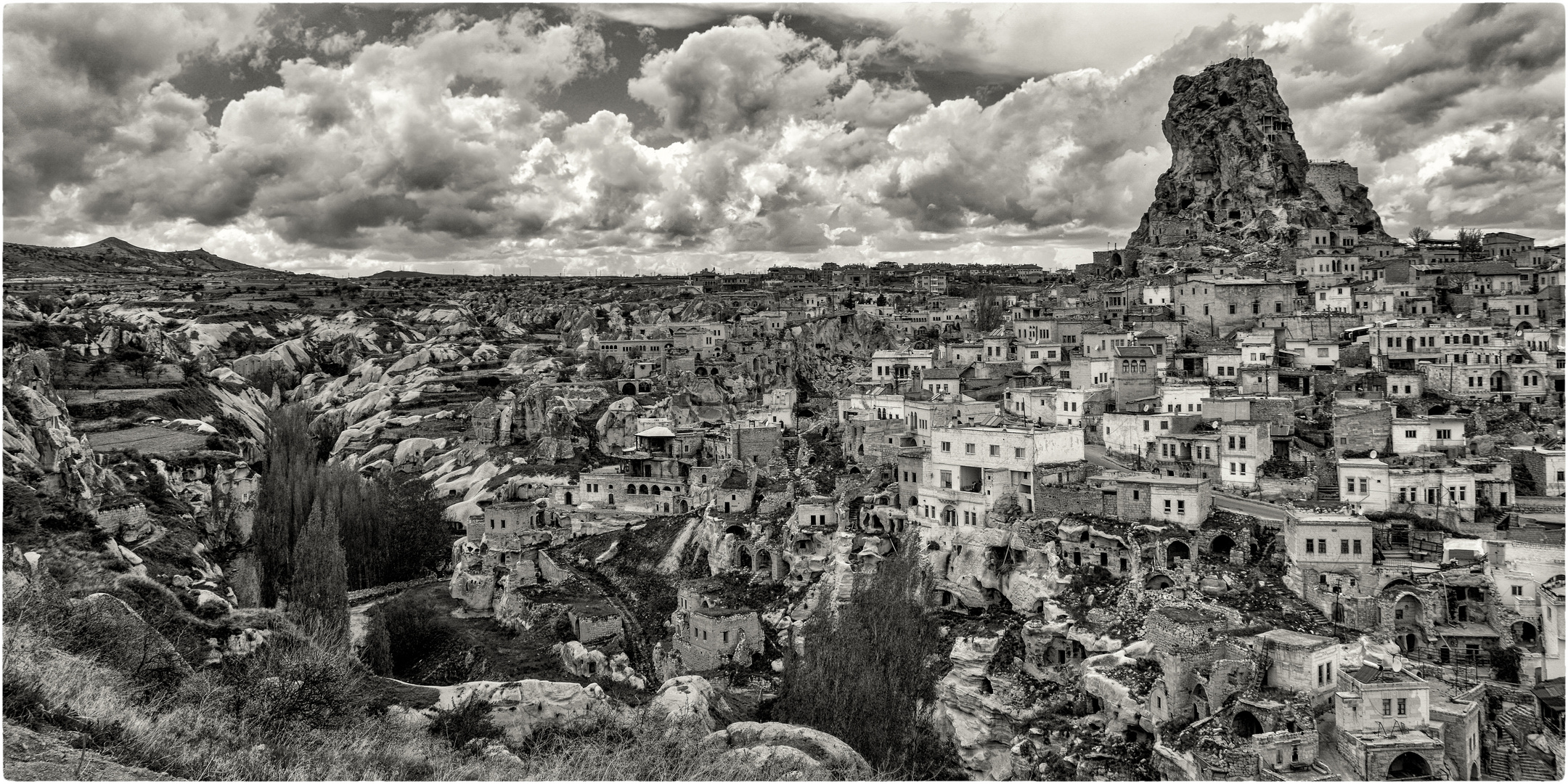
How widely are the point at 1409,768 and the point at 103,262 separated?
19423 centimetres

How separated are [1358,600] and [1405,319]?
85.4 feet

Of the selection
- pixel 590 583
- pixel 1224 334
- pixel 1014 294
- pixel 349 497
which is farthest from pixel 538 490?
pixel 1014 294

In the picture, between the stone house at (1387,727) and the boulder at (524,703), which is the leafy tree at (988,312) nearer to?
the stone house at (1387,727)

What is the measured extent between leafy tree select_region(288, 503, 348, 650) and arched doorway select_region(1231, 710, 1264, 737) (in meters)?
23.4

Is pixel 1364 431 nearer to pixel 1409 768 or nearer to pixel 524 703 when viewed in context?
pixel 1409 768

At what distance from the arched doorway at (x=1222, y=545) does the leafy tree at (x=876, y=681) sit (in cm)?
804

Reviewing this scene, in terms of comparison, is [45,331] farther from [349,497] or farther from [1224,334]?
[1224,334]

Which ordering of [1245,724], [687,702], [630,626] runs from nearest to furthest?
[687,702]
[1245,724]
[630,626]

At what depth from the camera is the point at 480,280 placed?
18262 cm

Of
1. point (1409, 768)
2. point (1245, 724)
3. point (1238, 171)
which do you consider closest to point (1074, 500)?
point (1245, 724)

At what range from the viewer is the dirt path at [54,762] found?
9648 mm

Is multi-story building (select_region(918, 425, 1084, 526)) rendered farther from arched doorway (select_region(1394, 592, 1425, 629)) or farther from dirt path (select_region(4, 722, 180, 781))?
dirt path (select_region(4, 722, 180, 781))

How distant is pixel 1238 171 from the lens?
245 ft

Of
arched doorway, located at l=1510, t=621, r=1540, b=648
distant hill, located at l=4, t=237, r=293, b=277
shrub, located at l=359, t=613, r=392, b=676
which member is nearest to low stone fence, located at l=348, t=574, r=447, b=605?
shrub, located at l=359, t=613, r=392, b=676
